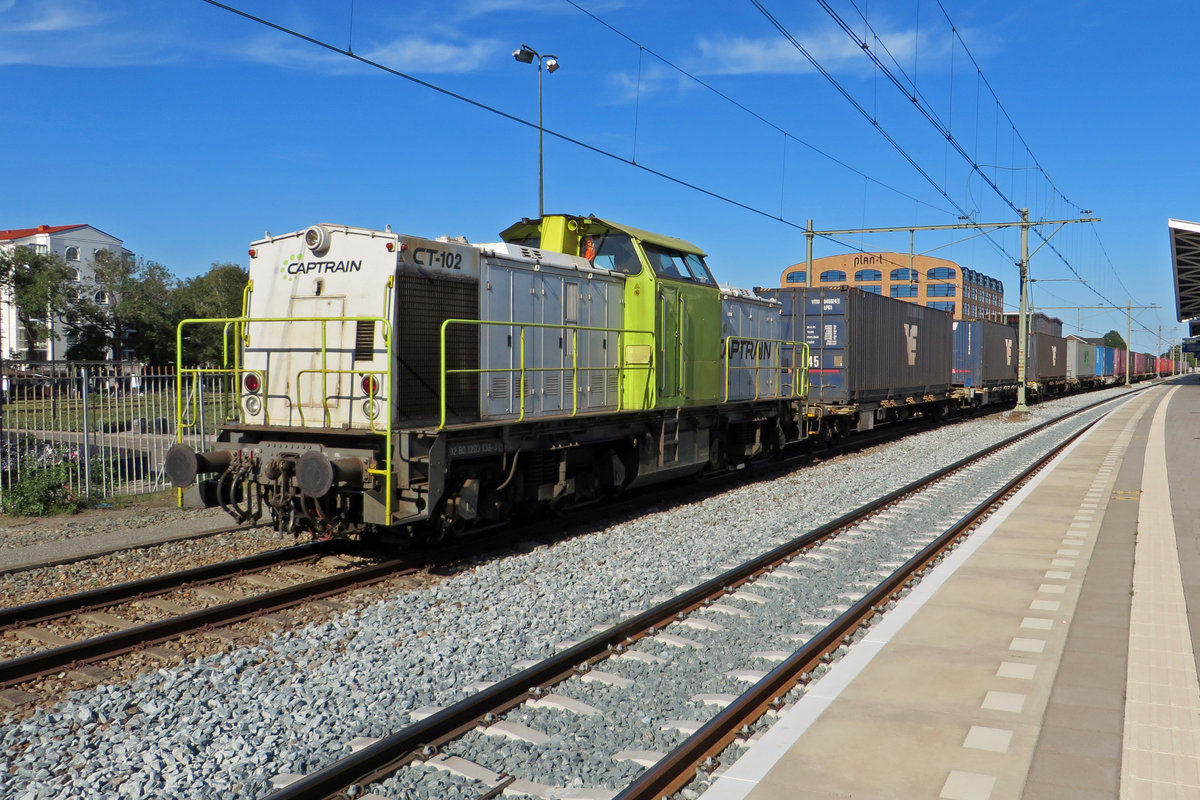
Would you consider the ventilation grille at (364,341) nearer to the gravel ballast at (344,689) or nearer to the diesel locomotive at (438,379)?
the diesel locomotive at (438,379)

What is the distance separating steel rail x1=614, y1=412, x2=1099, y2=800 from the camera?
3682 mm

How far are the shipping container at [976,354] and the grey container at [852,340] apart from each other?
8.00m

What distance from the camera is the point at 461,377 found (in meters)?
8.34

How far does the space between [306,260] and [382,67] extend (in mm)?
2329

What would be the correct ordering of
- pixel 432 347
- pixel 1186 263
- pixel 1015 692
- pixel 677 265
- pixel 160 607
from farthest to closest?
pixel 1186 263 < pixel 677 265 < pixel 432 347 < pixel 160 607 < pixel 1015 692

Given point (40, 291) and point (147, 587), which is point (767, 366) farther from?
point (40, 291)

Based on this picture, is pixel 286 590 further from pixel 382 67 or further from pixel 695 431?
pixel 695 431

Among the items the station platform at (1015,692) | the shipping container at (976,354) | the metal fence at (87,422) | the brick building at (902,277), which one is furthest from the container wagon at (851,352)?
the brick building at (902,277)

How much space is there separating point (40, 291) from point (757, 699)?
6125 centimetres

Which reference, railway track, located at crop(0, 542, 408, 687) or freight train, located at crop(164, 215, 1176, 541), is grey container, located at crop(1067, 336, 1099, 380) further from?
railway track, located at crop(0, 542, 408, 687)

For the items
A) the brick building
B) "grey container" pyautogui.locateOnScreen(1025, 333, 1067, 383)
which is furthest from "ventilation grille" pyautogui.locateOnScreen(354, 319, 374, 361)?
the brick building

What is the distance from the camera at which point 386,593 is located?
7000 mm

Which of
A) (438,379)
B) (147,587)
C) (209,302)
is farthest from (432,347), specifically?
(209,302)

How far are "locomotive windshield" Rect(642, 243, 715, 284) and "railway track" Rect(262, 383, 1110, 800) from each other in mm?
4056
